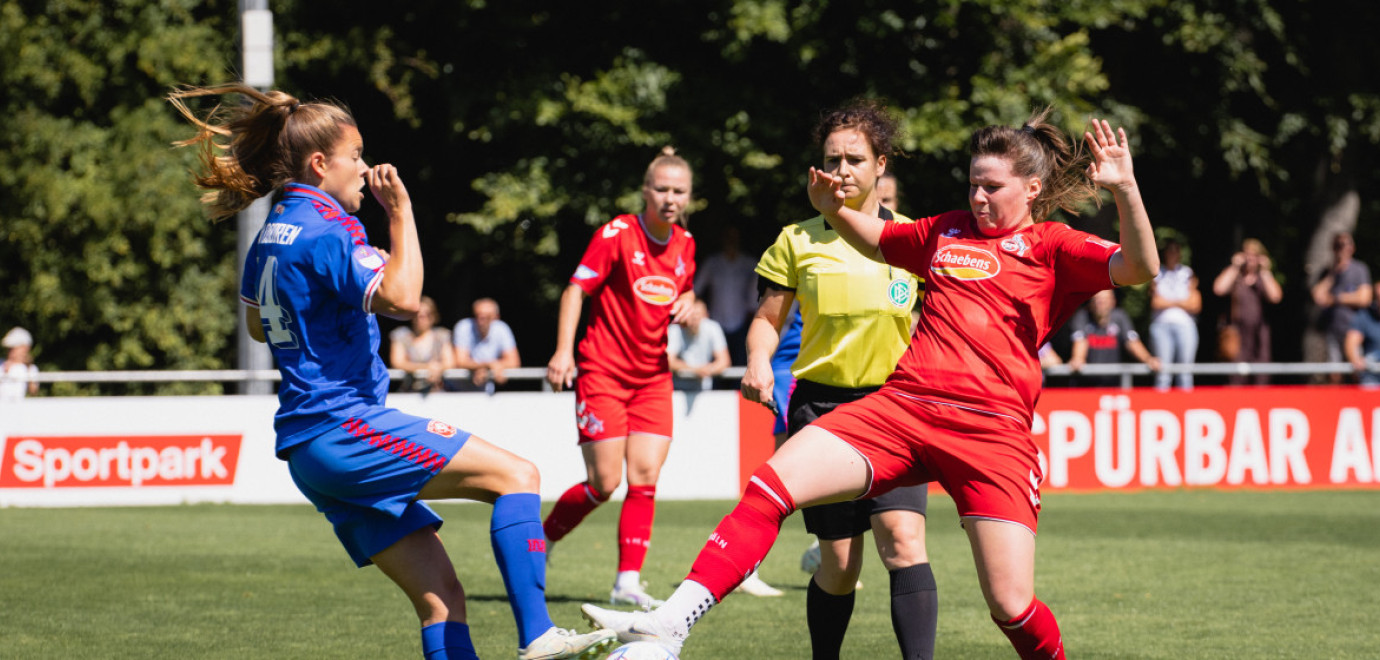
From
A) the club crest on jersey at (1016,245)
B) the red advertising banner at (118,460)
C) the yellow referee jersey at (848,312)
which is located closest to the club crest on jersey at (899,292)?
the yellow referee jersey at (848,312)

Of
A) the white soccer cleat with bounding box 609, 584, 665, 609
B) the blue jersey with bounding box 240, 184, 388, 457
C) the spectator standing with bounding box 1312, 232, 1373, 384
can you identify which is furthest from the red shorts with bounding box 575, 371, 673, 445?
the spectator standing with bounding box 1312, 232, 1373, 384

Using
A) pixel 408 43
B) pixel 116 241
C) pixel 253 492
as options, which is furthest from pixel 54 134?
pixel 253 492

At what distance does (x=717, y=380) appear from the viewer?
15656mm

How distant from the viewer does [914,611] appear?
5.04m

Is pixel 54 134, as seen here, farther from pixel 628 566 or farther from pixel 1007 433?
pixel 1007 433

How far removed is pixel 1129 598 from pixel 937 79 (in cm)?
1189

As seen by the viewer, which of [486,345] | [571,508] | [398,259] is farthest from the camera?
[486,345]

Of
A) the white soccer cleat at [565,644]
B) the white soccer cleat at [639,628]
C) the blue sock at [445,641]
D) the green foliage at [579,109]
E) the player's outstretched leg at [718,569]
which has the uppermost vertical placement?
the green foliage at [579,109]

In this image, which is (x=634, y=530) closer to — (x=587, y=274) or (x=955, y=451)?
(x=587, y=274)

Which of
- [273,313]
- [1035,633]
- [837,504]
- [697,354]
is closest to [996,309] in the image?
[1035,633]

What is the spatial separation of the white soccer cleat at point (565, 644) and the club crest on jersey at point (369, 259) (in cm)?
113

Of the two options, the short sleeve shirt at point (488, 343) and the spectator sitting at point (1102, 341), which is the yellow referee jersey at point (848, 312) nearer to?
the short sleeve shirt at point (488, 343)

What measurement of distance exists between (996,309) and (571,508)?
13.2 ft

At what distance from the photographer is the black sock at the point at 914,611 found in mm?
5031
